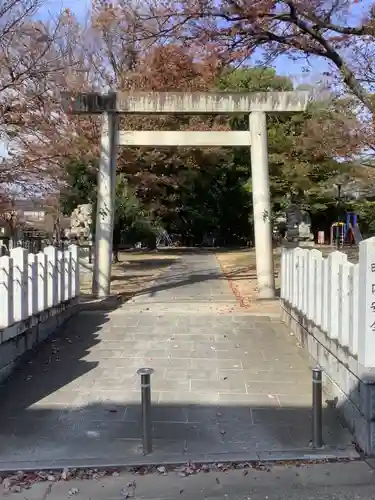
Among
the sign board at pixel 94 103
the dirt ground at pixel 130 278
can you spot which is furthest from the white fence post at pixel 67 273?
the sign board at pixel 94 103

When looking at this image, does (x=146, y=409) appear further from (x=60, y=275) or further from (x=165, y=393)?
(x=60, y=275)

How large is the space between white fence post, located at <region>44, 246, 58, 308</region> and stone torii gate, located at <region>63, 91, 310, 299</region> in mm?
3437

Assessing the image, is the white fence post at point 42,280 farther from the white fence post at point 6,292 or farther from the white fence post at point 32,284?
the white fence post at point 6,292

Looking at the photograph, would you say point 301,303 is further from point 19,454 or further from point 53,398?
point 19,454

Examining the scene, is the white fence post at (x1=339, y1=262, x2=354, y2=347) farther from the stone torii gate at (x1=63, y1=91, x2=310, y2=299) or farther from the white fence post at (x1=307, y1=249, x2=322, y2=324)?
the stone torii gate at (x1=63, y1=91, x2=310, y2=299)

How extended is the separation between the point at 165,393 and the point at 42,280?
286 centimetres

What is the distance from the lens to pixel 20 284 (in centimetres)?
644

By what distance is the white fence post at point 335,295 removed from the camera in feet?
17.5

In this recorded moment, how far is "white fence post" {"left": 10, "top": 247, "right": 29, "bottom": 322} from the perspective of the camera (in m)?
6.42

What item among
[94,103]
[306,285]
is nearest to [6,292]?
[306,285]

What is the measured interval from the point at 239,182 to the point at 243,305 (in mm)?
24328

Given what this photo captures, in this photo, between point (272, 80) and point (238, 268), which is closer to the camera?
point (238, 268)

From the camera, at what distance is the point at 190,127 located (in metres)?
24.2

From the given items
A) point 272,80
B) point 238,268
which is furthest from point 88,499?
point 272,80
